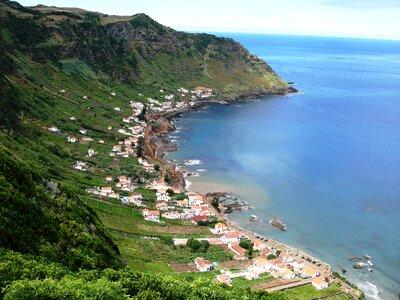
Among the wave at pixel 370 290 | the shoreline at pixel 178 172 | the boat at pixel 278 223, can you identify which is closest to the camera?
the wave at pixel 370 290

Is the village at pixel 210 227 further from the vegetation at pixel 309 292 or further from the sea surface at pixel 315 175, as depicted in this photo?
the sea surface at pixel 315 175

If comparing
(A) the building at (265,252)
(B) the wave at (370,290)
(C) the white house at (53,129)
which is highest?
(C) the white house at (53,129)

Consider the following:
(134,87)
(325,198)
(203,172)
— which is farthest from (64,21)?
(325,198)

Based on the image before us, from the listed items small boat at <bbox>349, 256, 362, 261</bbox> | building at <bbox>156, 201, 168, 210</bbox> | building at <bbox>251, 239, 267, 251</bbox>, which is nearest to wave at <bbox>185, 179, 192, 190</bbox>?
building at <bbox>156, 201, 168, 210</bbox>

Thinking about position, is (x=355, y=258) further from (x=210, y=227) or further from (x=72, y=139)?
(x=72, y=139)

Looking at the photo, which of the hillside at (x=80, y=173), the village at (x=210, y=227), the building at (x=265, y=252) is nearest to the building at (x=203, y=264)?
the village at (x=210, y=227)

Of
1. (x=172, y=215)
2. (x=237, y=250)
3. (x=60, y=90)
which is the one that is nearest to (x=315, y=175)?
(x=172, y=215)

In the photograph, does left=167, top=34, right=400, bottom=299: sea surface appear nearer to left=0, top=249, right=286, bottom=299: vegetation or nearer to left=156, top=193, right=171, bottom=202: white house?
left=156, top=193, right=171, bottom=202: white house

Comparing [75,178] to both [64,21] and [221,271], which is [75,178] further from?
[64,21]
